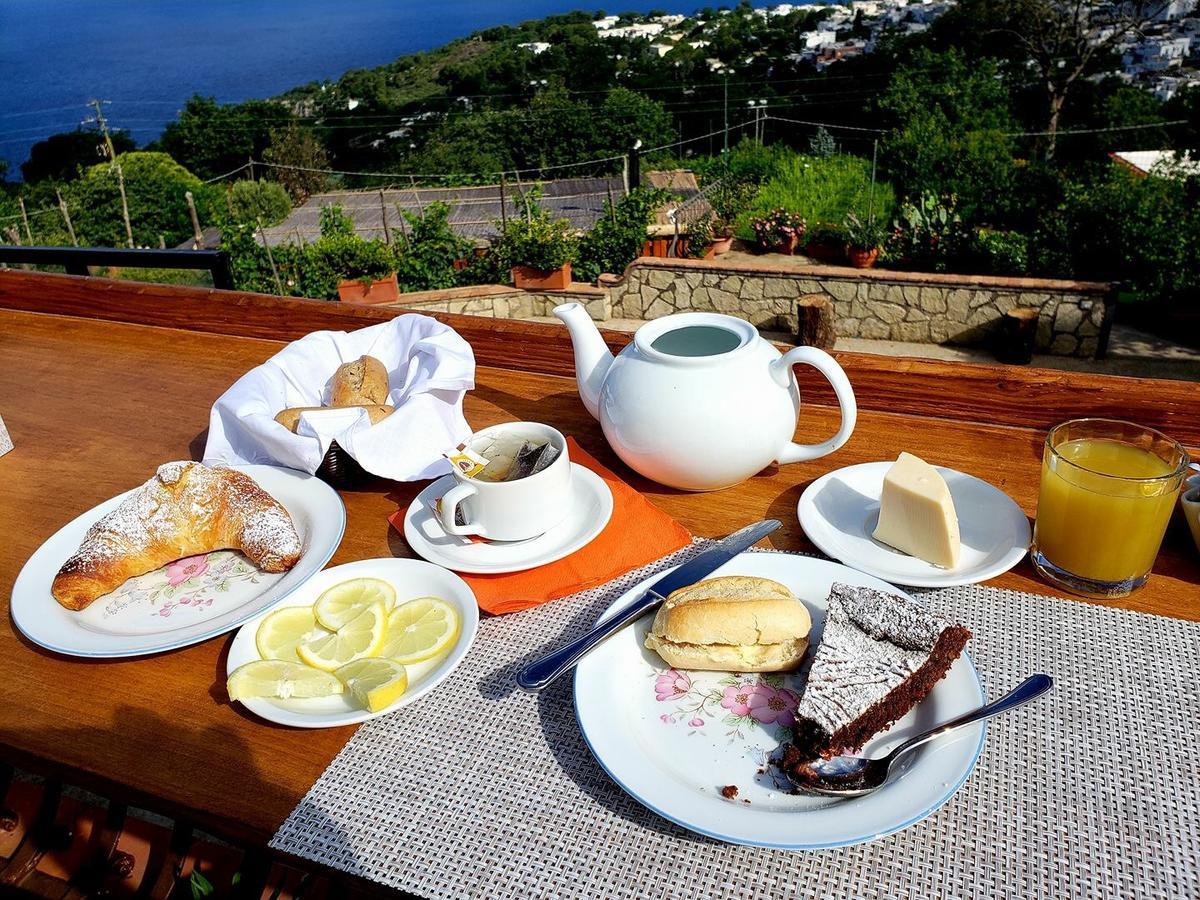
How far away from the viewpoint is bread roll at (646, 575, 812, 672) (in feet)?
2.17

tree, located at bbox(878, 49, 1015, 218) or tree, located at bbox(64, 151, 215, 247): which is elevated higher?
tree, located at bbox(878, 49, 1015, 218)

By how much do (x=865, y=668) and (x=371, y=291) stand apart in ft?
24.1

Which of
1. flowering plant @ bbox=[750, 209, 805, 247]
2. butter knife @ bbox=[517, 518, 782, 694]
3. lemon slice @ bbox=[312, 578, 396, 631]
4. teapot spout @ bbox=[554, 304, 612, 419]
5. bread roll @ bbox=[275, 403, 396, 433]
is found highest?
teapot spout @ bbox=[554, 304, 612, 419]

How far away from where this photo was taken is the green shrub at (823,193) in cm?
876

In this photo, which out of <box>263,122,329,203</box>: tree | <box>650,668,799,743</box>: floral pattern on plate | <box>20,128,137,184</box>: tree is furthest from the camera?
<box>20,128,137,184</box>: tree

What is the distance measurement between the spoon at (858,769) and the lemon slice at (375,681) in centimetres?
31

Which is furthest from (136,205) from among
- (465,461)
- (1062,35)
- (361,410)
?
(465,461)

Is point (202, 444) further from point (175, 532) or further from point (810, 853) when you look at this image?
Result: point (810, 853)

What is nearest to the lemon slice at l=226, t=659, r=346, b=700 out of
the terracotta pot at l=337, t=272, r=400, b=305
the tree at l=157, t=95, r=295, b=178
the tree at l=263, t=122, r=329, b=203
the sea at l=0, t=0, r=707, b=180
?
the terracotta pot at l=337, t=272, r=400, b=305

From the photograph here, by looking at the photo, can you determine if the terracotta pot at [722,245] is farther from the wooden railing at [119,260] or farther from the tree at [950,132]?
the wooden railing at [119,260]

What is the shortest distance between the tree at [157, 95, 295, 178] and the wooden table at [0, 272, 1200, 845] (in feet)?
106

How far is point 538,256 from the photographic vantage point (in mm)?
7336

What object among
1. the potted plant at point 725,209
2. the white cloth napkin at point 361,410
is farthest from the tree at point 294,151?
the white cloth napkin at point 361,410

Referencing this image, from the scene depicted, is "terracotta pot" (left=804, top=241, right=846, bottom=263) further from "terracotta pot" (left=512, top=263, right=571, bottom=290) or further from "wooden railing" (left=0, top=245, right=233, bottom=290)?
"wooden railing" (left=0, top=245, right=233, bottom=290)
